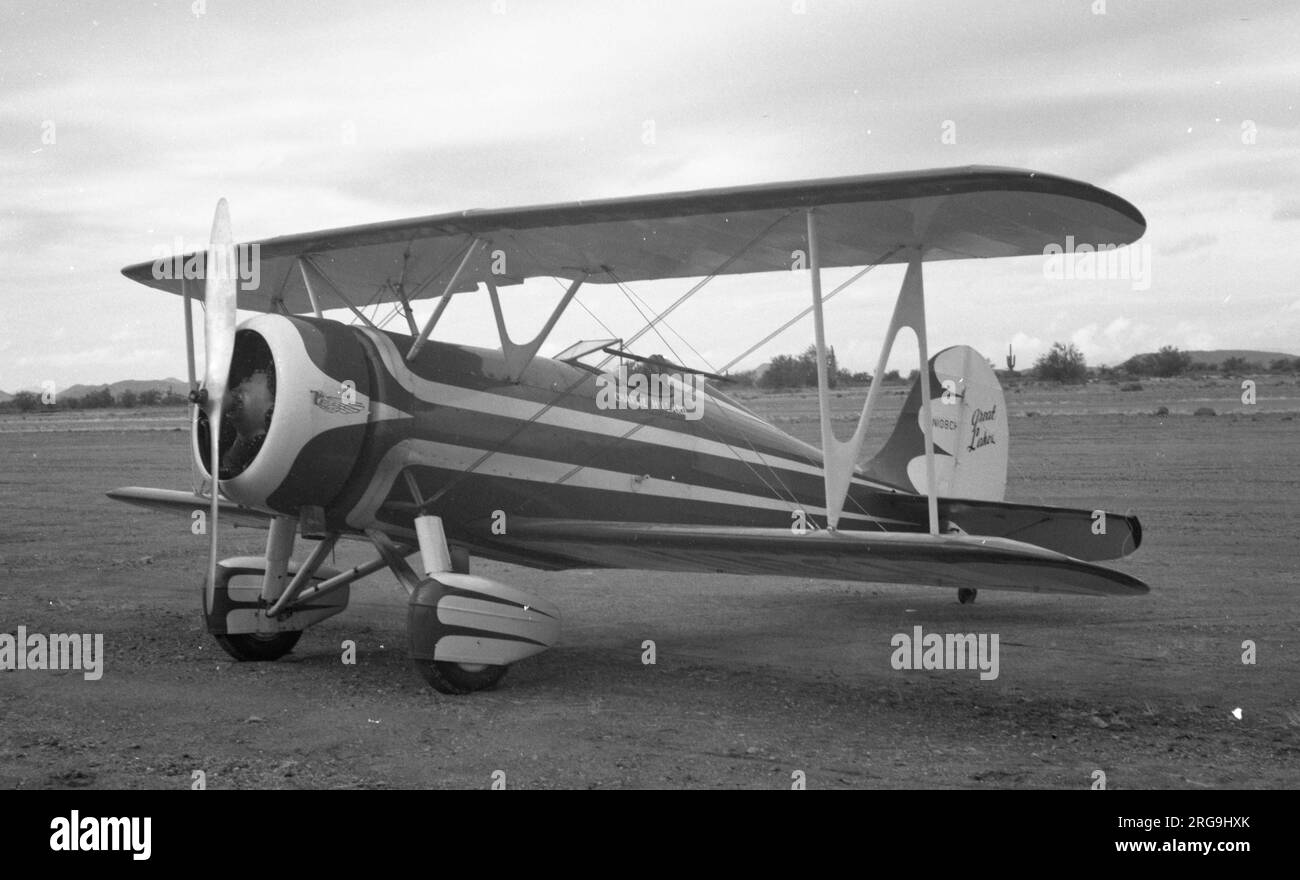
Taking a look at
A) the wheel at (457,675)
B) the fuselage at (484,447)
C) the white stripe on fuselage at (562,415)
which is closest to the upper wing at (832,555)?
the fuselage at (484,447)

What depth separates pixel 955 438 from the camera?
10.2 meters

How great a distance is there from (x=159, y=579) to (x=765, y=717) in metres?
7.13

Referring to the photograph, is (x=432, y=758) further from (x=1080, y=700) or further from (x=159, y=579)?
(x=159, y=579)

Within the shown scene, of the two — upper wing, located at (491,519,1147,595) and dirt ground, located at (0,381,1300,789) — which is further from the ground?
upper wing, located at (491,519,1147,595)

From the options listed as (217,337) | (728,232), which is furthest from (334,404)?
(728,232)

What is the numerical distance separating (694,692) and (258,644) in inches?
117

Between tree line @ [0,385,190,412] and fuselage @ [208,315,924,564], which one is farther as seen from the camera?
tree line @ [0,385,190,412]

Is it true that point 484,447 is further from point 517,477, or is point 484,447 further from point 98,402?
point 98,402

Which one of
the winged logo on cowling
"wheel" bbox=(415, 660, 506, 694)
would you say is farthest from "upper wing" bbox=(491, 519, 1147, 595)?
the winged logo on cowling

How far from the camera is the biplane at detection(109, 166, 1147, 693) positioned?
6.42 metres

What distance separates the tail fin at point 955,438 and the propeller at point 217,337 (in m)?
5.53

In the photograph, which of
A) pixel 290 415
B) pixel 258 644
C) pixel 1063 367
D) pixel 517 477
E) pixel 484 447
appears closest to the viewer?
pixel 290 415

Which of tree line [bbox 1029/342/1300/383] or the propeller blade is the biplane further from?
tree line [bbox 1029/342/1300/383]

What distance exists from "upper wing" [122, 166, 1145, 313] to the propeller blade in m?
0.77
